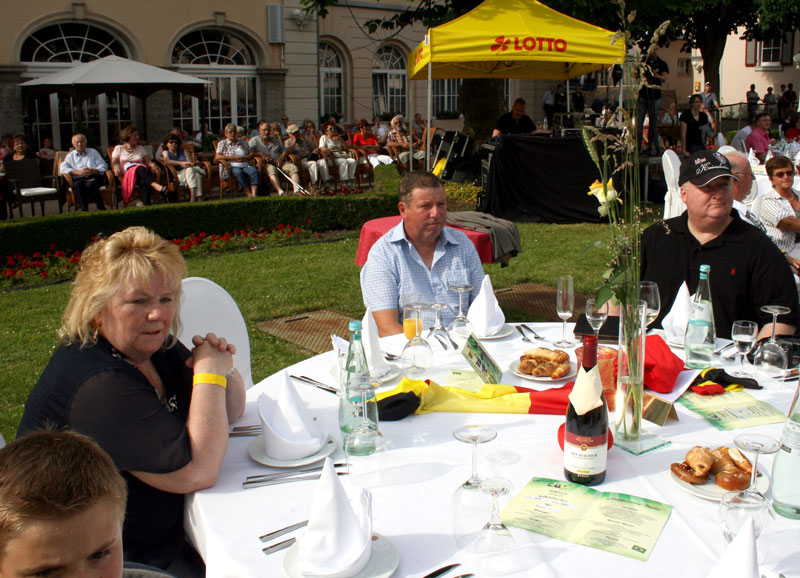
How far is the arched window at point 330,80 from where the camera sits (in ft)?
75.2

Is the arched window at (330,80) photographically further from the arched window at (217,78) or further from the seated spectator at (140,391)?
the seated spectator at (140,391)

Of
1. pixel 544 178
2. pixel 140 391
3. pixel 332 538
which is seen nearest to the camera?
pixel 332 538

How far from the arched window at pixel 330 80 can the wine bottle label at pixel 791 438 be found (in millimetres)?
22045

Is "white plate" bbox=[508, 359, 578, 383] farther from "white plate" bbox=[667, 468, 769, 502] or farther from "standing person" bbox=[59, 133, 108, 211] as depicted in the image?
"standing person" bbox=[59, 133, 108, 211]

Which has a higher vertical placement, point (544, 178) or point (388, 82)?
point (388, 82)

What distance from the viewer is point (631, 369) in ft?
6.97

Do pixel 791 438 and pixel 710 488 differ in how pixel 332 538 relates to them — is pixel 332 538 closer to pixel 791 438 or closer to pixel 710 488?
pixel 710 488

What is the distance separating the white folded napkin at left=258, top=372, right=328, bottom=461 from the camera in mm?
2123

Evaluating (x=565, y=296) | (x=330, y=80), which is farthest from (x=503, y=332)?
(x=330, y=80)

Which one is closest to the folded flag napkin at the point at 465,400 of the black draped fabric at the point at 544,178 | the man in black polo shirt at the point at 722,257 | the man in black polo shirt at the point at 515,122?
the man in black polo shirt at the point at 722,257

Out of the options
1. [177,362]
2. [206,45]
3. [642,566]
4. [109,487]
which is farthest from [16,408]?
[206,45]

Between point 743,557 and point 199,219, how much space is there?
9741 mm

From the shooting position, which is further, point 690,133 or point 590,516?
point 690,133

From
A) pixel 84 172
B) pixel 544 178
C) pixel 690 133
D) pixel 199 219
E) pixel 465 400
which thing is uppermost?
pixel 690 133
